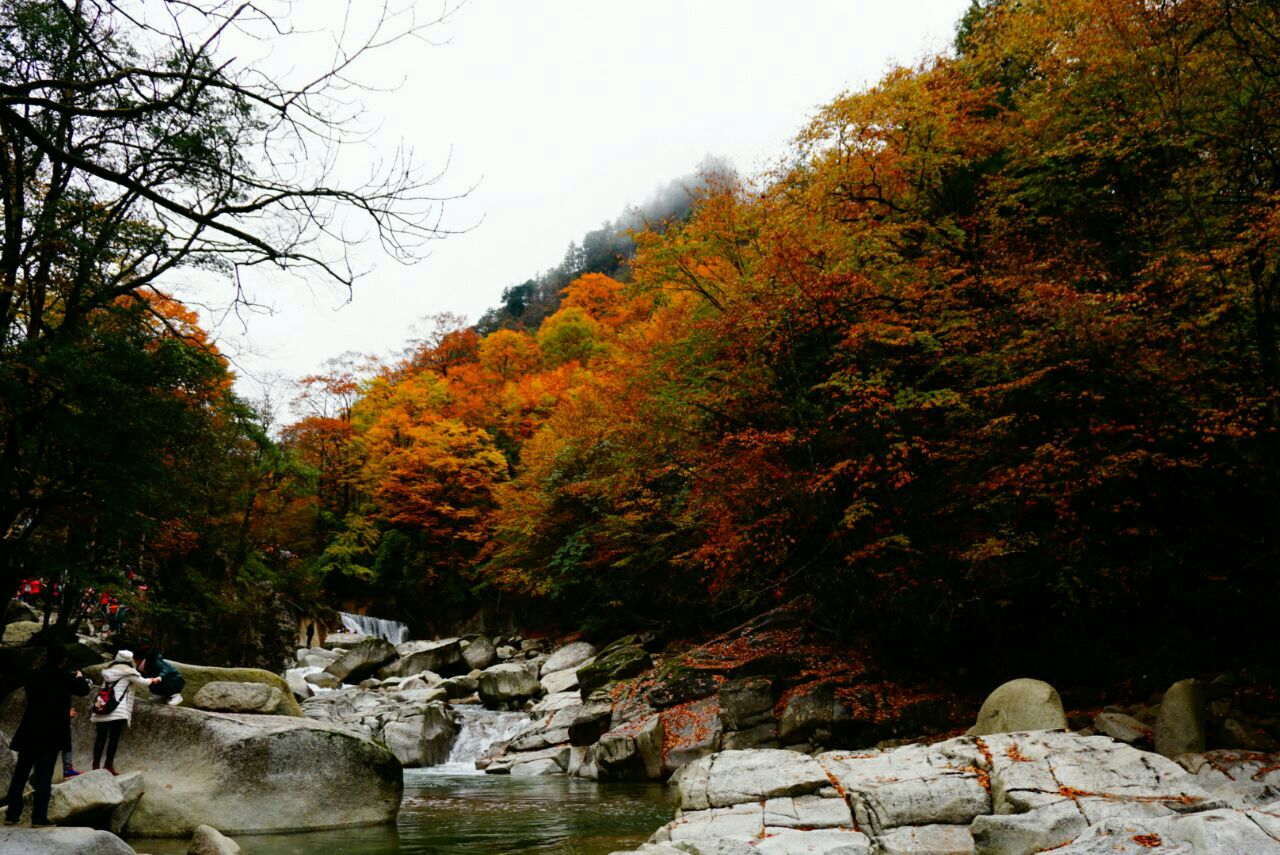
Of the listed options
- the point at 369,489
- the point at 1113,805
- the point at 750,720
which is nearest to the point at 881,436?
the point at 750,720

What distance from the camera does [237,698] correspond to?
9500 mm

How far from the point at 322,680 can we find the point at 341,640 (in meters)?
4.74

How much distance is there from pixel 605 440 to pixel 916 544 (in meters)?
9.43

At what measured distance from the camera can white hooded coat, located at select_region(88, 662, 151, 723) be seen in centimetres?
831

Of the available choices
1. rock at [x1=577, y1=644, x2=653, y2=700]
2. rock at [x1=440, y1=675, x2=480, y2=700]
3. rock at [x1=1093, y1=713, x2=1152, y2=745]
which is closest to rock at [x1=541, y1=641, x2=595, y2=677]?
rock at [x1=440, y1=675, x2=480, y2=700]

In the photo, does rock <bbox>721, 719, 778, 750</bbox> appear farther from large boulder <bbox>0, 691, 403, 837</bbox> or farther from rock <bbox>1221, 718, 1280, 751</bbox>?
rock <bbox>1221, 718, 1280, 751</bbox>

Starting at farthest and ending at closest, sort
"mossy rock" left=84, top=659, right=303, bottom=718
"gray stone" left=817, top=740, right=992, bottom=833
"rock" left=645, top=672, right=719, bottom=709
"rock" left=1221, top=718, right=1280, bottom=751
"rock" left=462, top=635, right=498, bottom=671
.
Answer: "rock" left=462, top=635, right=498, bottom=671 → "rock" left=645, top=672, right=719, bottom=709 → "mossy rock" left=84, top=659, right=303, bottom=718 → "rock" left=1221, top=718, right=1280, bottom=751 → "gray stone" left=817, top=740, right=992, bottom=833

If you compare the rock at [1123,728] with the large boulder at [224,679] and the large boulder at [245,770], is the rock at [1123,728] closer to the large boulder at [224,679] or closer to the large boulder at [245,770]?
the large boulder at [245,770]

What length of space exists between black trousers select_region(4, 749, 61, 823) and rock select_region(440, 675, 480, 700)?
40.9 ft

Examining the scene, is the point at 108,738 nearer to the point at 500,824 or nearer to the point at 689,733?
the point at 500,824

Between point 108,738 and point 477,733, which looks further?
point 477,733

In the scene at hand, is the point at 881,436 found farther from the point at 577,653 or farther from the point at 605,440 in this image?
the point at 577,653

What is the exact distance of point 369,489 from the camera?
30766mm

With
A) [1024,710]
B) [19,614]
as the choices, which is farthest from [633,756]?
[19,614]
